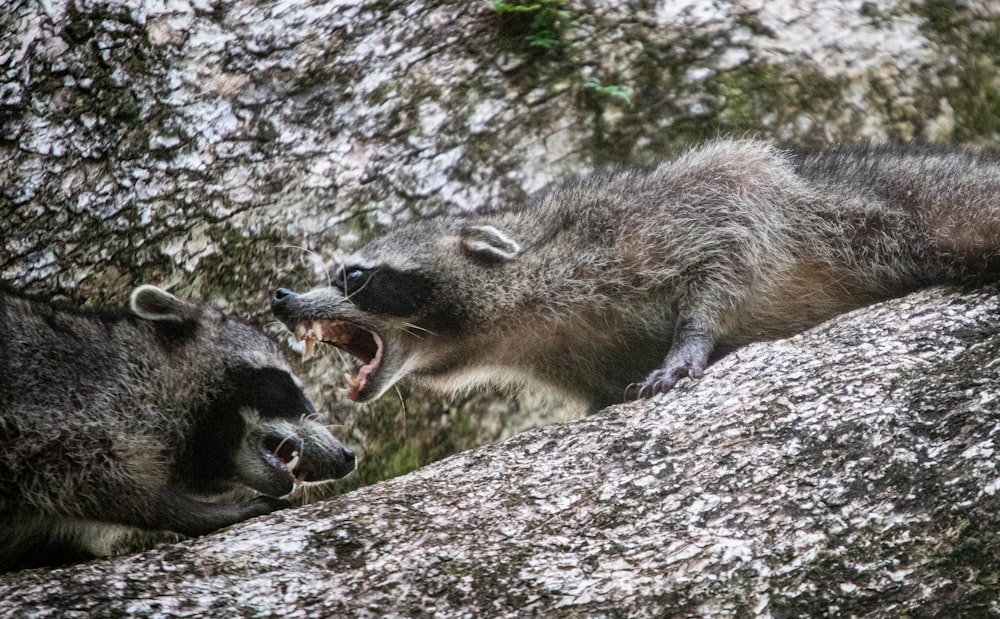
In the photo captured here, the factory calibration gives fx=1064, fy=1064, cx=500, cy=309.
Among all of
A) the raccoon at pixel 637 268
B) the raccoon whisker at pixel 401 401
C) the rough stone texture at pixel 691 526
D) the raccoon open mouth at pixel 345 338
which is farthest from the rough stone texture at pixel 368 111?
the rough stone texture at pixel 691 526

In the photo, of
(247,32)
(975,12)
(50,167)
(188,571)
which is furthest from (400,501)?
(975,12)

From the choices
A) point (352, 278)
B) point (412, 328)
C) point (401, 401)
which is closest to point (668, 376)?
point (412, 328)

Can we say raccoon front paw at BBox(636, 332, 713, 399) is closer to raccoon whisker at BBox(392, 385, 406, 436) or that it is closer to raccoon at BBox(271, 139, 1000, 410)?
raccoon at BBox(271, 139, 1000, 410)

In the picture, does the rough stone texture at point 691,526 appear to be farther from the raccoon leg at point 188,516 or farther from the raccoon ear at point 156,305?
the raccoon ear at point 156,305

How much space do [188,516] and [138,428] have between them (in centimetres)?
48

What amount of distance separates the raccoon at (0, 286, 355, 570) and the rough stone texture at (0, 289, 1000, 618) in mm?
760

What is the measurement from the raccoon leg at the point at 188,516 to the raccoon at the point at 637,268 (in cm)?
102

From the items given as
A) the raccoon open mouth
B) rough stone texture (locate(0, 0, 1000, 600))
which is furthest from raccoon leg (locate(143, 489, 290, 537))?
the raccoon open mouth

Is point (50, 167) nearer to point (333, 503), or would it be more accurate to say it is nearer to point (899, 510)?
point (333, 503)

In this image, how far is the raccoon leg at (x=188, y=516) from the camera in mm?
4254

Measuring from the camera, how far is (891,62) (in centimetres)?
651

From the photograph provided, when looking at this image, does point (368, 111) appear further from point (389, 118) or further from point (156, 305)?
point (156, 305)

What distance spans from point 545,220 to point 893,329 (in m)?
1.96

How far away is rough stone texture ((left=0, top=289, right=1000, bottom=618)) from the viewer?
3049mm
